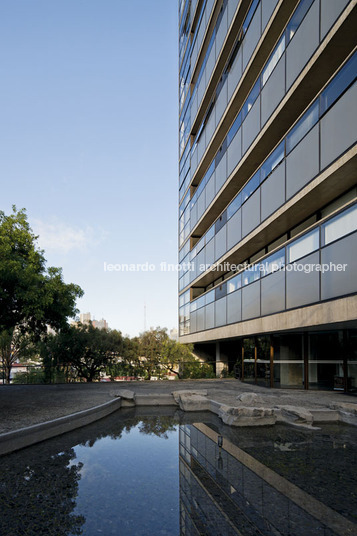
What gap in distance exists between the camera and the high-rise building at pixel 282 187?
A: 10.9 meters

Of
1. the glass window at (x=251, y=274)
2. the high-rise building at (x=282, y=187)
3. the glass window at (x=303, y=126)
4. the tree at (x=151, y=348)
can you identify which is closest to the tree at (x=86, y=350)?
the tree at (x=151, y=348)

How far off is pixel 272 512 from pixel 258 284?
12.9 metres

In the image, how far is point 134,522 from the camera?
14.2 ft

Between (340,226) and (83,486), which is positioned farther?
(340,226)

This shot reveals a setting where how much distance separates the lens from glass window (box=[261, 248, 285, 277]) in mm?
14898

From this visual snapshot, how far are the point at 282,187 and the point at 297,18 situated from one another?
591 centimetres

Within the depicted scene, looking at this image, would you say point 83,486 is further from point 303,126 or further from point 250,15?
point 250,15

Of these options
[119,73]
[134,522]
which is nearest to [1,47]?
[119,73]

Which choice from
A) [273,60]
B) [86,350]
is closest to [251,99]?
[273,60]

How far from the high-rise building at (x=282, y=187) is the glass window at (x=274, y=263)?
48 mm

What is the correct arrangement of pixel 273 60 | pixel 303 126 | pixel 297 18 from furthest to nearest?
pixel 273 60
pixel 297 18
pixel 303 126

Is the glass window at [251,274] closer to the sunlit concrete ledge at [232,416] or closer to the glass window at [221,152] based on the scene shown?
the sunlit concrete ledge at [232,416]

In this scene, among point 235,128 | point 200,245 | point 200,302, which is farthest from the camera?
point 200,245

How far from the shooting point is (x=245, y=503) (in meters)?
4.77
